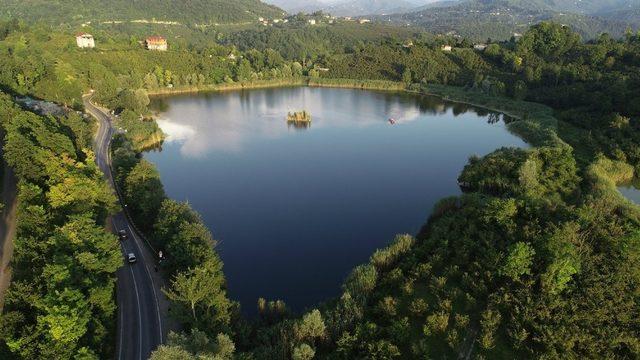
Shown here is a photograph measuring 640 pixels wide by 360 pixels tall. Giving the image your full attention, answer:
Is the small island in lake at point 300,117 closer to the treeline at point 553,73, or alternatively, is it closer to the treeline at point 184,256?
the treeline at point 184,256

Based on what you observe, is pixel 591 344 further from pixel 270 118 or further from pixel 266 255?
pixel 270 118

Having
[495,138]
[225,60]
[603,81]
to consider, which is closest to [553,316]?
[495,138]

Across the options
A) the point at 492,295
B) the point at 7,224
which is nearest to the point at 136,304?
the point at 7,224

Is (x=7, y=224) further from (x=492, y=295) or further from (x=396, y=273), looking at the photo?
(x=492, y=295)

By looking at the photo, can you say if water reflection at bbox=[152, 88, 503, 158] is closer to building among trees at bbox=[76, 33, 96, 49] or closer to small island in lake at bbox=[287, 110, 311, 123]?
small island in lake at bbox=[287, 110, 311, 123]

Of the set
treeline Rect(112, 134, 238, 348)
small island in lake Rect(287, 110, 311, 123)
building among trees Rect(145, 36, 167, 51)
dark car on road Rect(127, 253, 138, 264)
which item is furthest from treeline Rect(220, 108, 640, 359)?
building among trees Rect(145, 36, 167, 51)

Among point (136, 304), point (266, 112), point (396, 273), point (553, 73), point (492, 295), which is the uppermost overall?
point (553, 73)
